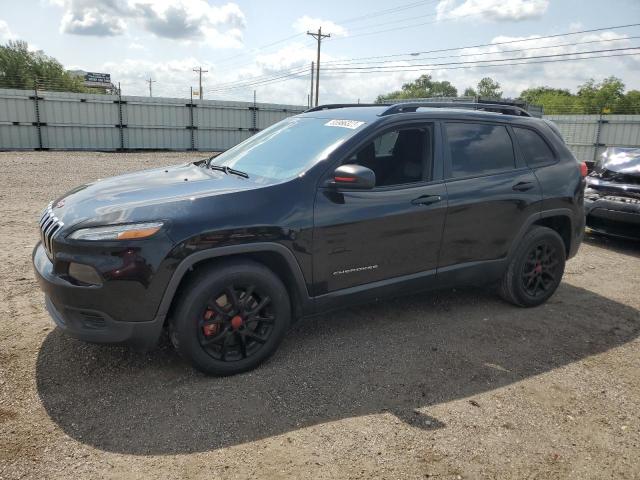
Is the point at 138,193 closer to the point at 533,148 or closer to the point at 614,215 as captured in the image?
the point at 533,148

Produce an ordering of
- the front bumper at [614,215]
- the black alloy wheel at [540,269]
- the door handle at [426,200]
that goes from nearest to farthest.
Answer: the door handle at [426,200]
the black alloy wheel at [540,269]
the front bumper at [614,215]

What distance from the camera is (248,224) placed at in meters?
3.19

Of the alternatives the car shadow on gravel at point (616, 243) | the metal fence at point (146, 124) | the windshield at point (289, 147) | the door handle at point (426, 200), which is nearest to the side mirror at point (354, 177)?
the windshield at point (289, 147)

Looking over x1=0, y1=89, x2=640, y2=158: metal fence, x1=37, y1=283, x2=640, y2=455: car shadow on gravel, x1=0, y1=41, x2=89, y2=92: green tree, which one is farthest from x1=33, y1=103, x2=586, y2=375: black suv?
x1=0, y1=41, x2=89, y2=92: green tree

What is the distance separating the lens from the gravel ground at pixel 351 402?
2635 millimetres

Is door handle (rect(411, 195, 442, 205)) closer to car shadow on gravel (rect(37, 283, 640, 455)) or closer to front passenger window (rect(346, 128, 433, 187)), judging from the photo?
front passenger window (rect(346, 128, 433, 187))

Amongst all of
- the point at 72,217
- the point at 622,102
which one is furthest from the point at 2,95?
the point at 622,102

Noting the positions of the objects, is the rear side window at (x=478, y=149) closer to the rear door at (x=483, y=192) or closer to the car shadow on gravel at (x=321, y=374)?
the rear door at (x=483, y=192)

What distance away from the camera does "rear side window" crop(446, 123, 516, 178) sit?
4180 mm

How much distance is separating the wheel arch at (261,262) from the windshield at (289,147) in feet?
1.78

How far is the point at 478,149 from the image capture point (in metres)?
4.32

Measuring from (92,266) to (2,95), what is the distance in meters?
20.0

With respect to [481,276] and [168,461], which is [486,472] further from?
[481,276]

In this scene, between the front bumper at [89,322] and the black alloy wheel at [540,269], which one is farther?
the black alloy wheel at [540,269]
